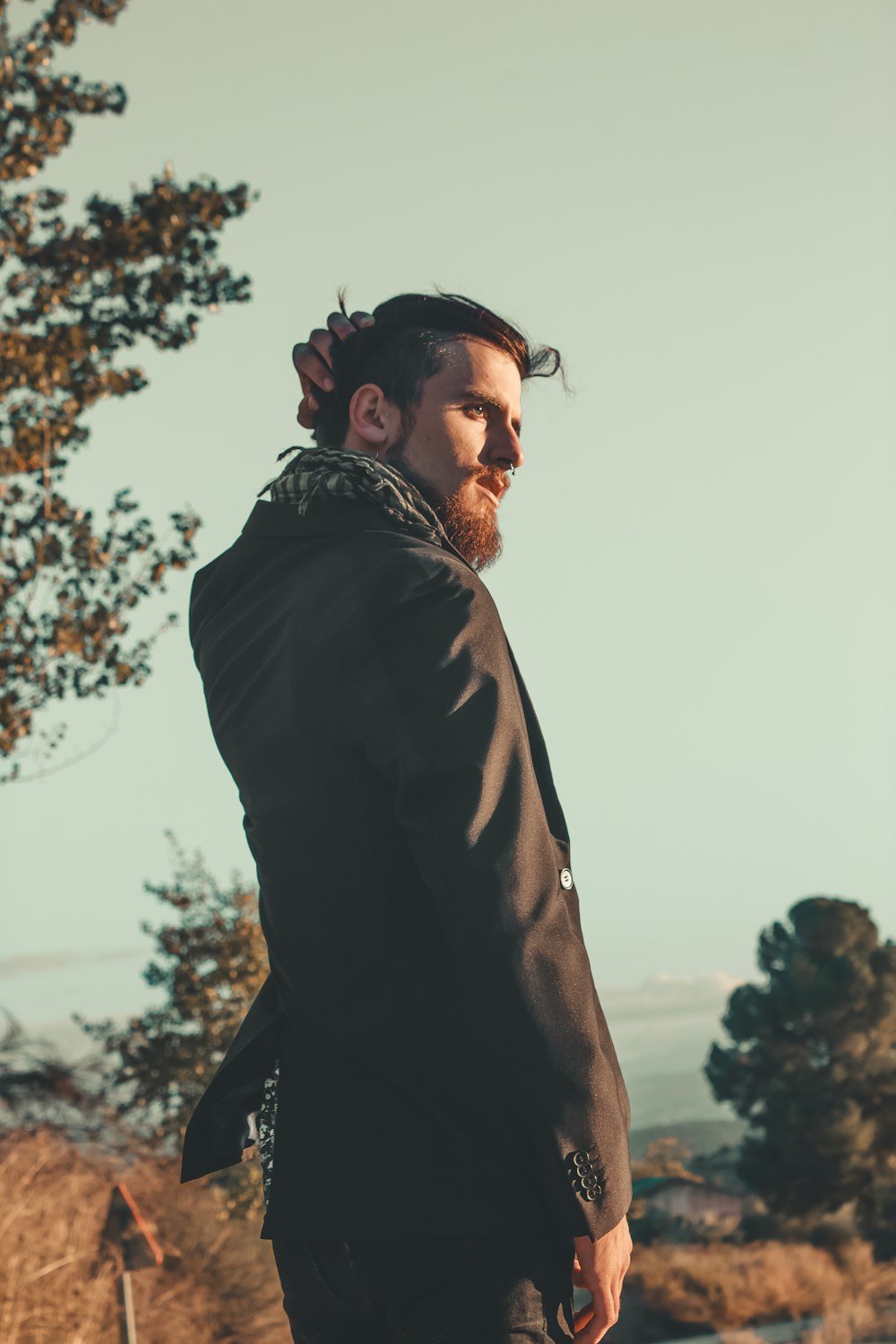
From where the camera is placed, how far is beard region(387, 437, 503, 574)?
2.03 meters

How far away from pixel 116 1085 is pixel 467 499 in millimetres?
8651

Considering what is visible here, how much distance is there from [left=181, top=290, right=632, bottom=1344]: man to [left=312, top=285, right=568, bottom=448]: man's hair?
29 cm

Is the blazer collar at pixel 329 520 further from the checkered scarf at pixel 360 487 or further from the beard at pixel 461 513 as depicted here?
the beard at pixel 461 513

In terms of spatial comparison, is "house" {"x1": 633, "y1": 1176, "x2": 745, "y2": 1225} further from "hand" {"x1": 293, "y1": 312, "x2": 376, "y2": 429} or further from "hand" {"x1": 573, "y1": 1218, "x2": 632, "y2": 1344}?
"hand" {"x1": 573, "y1": 1218, "x2": 632, "y2": 1344}

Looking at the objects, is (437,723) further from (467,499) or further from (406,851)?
(467,499)

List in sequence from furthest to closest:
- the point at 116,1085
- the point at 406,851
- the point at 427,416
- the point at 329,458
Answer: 1. the point at 116,1085
2. the point at 427,416
3. the point at 329,458
4. the point at 406,851

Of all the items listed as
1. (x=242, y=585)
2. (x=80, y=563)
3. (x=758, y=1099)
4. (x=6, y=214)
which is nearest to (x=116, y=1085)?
(x=80, y=563)

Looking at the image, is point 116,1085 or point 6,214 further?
point 116,1085

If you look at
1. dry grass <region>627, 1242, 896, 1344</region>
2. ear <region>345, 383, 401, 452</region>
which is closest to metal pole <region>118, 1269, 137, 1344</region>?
ear <region>345, 383, 401, 452</region>

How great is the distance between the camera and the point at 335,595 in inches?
65.5

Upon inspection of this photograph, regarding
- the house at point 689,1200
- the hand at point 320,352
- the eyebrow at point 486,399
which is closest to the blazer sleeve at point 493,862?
the eyebrow at point 486,399

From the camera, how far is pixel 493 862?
145 centimetres

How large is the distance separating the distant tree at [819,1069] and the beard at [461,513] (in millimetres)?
23764

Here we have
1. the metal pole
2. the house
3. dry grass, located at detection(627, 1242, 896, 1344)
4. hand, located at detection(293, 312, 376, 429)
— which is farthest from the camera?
the house
